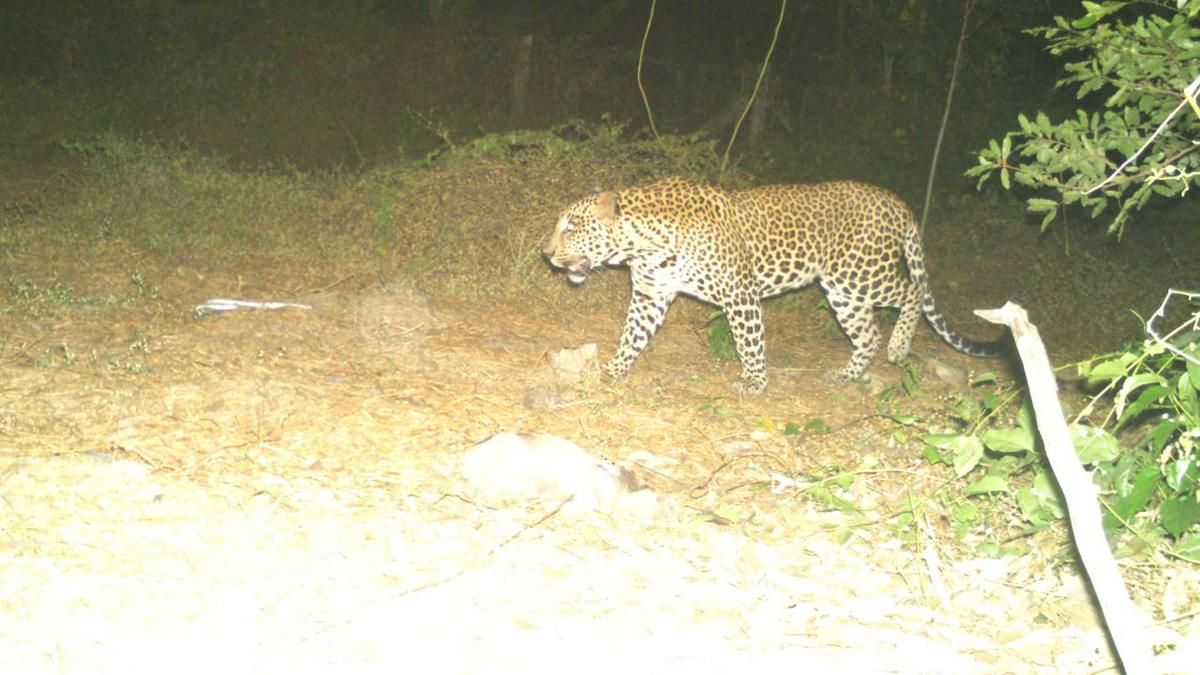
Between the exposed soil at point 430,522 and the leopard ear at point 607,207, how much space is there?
0.99 metres

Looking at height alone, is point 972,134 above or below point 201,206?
above

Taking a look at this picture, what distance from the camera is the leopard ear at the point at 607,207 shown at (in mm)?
6555

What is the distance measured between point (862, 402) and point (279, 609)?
3.92 m

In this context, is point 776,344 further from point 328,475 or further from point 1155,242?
point 1155,242

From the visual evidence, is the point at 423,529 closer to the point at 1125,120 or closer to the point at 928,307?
the point at 1125,120

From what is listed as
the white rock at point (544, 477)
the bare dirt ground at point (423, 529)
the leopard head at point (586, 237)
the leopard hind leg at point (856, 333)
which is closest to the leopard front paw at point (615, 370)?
the bare dirt ground at point (423, 529)

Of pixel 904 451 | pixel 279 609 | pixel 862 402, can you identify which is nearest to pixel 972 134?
pixel 862 402

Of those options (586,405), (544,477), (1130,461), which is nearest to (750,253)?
(586,405)

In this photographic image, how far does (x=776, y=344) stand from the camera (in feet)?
25.7

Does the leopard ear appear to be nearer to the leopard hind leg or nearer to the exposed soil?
the exposed soil

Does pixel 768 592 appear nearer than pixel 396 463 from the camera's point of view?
Yes

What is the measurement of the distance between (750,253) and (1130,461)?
2.84m

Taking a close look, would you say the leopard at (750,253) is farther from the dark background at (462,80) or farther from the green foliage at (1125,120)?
the dark background at (462,80)

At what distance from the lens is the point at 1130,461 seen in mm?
4320
